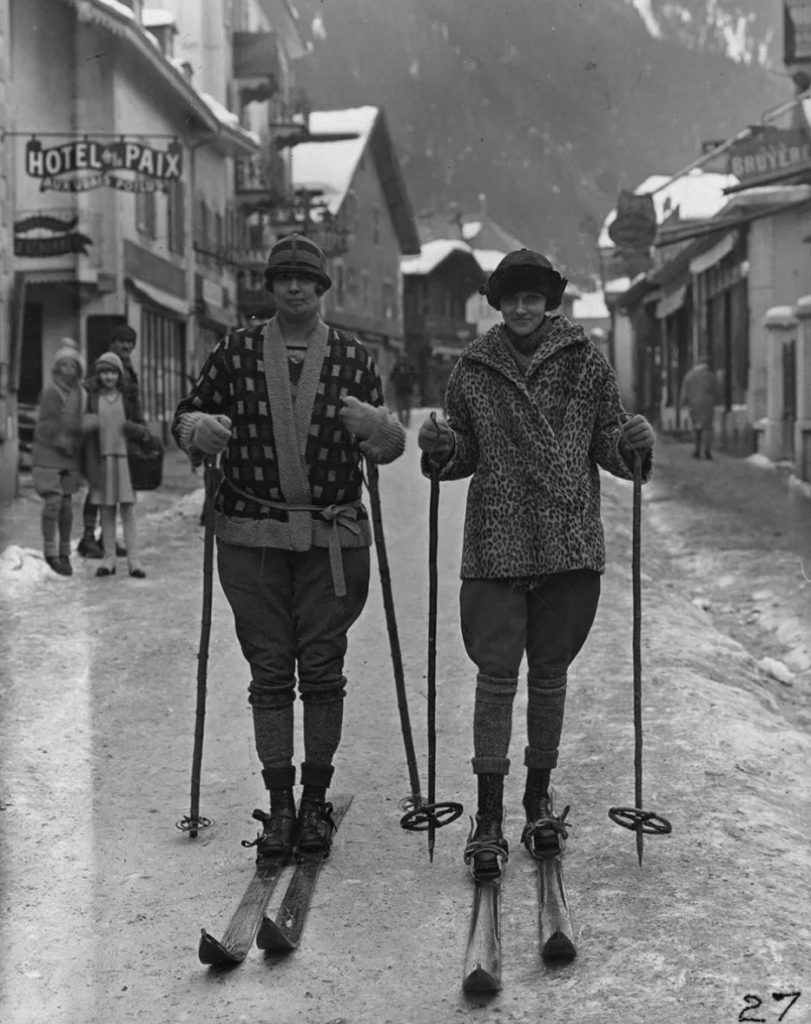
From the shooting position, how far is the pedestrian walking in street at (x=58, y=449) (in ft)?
33.1

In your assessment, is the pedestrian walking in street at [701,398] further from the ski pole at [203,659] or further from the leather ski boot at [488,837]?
the leather ski boot at [488,837]

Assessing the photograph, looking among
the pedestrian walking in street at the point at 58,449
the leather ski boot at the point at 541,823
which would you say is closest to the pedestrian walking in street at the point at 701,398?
the pedestrian walking in street at the point at 58,449

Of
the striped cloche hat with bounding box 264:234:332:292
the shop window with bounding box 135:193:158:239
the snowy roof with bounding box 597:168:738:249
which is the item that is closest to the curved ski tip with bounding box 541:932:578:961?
the striped cloche hat with bounding box 264:234:332:292

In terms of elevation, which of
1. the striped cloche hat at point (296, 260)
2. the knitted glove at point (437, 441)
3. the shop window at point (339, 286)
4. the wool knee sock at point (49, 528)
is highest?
the shop window at point (339, 286)

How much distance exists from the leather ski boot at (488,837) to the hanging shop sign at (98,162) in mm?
13829

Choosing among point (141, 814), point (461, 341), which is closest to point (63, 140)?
point (141, 814)

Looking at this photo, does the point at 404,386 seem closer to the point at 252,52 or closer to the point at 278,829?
the point at 252,52

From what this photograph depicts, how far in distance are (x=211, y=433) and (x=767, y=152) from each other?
48.6 feet

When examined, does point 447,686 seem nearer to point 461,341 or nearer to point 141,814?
point 141,814

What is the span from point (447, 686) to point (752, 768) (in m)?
2.00

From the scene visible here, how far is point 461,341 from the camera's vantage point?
62312mm

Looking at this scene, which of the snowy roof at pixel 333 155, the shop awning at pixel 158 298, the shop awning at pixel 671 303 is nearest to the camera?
the shop awning at pixel 158 298

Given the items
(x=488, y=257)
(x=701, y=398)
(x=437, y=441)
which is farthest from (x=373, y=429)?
(x=488, y=257)

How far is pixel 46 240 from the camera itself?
61.0ft
